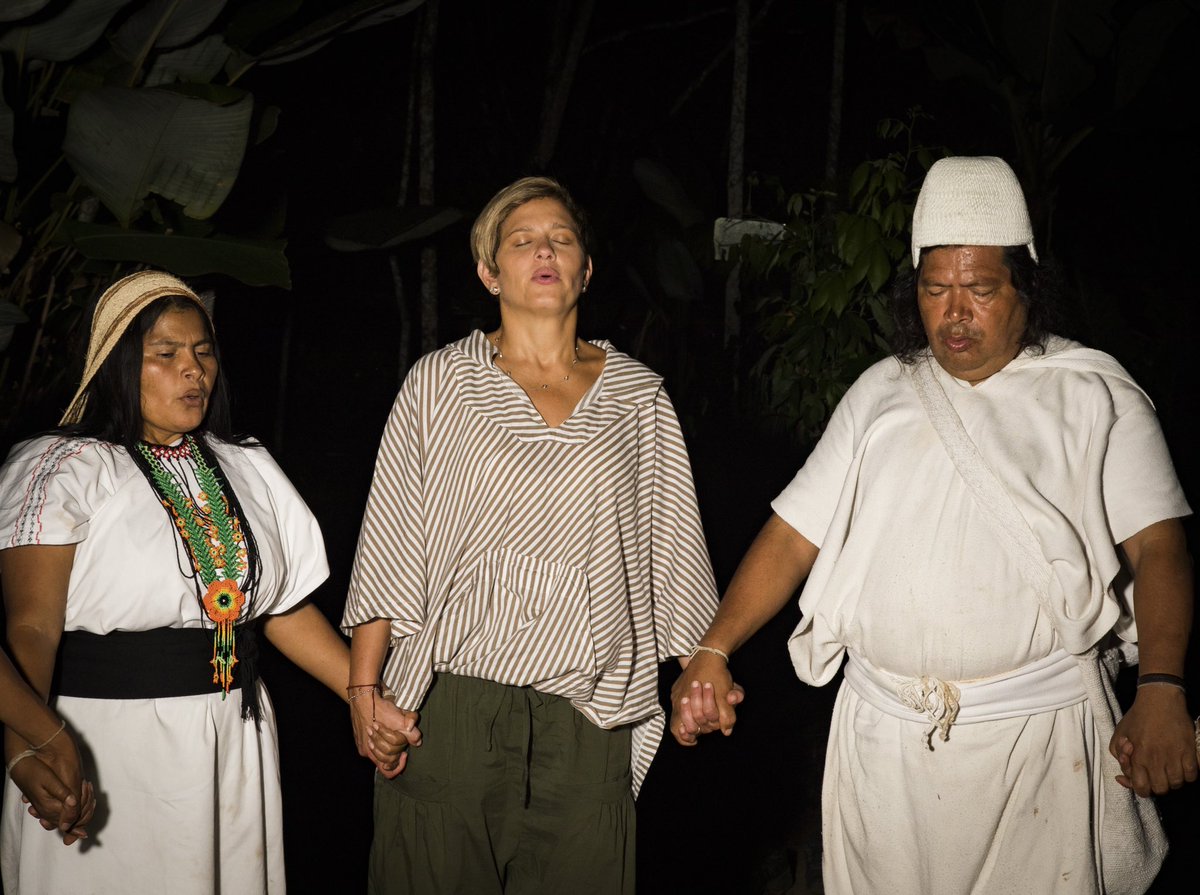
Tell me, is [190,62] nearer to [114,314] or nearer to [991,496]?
[114,314]

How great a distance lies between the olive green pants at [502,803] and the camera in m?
2.61

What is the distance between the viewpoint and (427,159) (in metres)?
7.34

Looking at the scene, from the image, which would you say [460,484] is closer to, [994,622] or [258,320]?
[994,622]

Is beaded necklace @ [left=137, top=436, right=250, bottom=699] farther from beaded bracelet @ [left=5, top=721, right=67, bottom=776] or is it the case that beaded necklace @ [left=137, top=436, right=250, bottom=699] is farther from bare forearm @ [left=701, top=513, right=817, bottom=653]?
bare forearm @ [left=701, top=513, right=817, bottom=653]

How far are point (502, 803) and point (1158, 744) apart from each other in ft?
4.18

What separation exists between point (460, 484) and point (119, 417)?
0.68 m

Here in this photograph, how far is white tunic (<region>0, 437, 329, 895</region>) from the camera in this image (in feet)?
7.89

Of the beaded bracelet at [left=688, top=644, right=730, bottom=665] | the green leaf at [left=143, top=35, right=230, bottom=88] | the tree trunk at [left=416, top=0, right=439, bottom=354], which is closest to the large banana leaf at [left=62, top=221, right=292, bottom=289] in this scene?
the green leaf at [left=143, top=35, right=230, bottom=88]

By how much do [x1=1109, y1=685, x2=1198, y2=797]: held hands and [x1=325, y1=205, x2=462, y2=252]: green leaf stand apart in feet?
13.4

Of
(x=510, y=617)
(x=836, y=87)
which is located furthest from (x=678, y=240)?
(x=510, y=617)

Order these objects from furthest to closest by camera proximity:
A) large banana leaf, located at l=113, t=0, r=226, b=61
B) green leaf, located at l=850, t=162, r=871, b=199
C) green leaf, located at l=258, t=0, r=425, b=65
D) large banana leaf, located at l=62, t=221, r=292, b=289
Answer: green leaf, located at l=850, t=162, r=871, b=199
green leaf, located at l=258, t=0, r=425, b=65
large banana leaf, located at l=113, t=0, r=226, b=61
large banana leaf, located at l=62, t=221, r=292, b=289

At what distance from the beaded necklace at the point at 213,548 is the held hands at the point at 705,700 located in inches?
35.1

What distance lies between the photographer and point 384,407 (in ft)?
31.3

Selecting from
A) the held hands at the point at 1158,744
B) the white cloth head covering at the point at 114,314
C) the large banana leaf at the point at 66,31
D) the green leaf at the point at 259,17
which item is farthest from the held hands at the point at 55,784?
the green leaf at the point at 259,17
